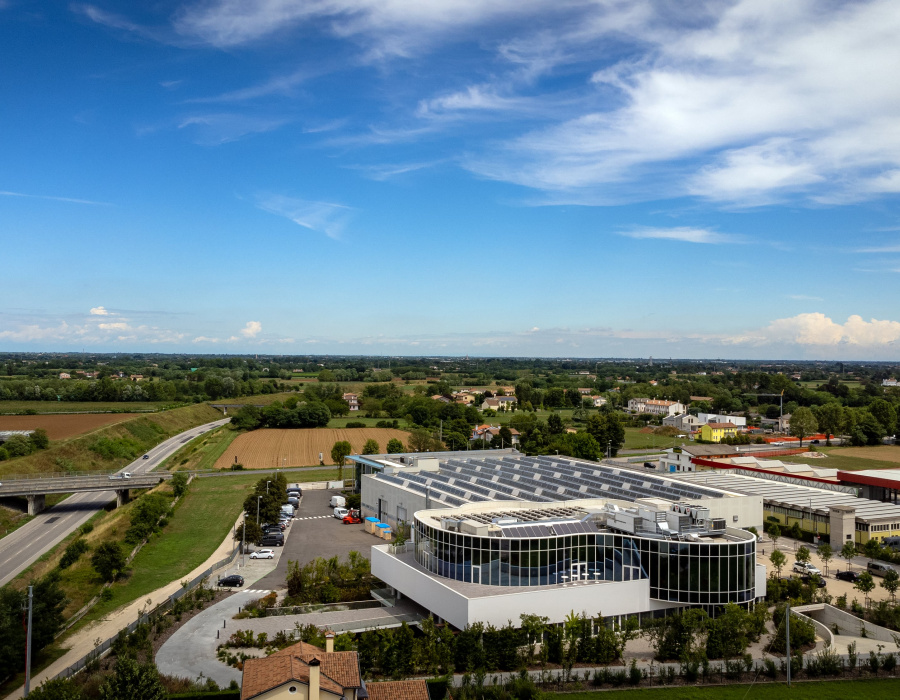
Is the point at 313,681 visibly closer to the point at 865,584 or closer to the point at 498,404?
the point at 865,584

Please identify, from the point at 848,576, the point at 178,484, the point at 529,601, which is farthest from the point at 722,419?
the point at 529,601

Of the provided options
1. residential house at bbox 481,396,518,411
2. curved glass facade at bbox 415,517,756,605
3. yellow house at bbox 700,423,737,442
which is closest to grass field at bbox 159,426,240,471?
curved glass facade at bbox 415,517,756,605

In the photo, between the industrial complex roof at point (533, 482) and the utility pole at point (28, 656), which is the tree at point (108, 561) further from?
the industrial complex roof at point (533, 482)

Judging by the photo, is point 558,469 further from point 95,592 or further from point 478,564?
point 95,592

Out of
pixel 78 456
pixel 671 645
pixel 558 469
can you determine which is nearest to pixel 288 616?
pixel 671 645

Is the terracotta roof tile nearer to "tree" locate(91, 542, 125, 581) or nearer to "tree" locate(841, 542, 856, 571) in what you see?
"tree" locate(91, 542, 125, 581)

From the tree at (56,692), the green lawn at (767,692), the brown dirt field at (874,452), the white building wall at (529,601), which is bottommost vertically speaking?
the brown dirt field at (874,452)

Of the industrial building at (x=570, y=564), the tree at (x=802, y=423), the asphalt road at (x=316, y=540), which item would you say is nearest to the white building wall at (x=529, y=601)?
the industrial building at (x=570, y=564)
